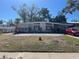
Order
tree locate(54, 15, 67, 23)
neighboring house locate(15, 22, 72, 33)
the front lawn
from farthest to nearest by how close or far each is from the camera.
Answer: tree locate(54, 15, 67, 23) → neighboring house locate(15, 22, 72, 33) → the front lawn

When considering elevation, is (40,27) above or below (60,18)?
below

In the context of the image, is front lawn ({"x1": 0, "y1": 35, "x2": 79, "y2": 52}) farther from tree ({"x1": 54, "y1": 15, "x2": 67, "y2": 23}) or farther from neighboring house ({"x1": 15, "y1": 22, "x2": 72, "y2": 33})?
tree ({"x1": 54, "y1": 15, "x2": 67, "y2": 23})

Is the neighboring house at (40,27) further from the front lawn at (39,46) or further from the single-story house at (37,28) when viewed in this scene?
the front lawn at (39,46)

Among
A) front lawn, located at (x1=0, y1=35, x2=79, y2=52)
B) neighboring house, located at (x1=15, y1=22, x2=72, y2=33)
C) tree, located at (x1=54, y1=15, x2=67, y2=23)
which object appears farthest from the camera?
tree, located at (x1=54, y1=15, x2=67, y2=23)

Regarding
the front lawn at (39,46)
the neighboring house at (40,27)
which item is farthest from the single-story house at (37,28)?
the front lawn at (39,46)

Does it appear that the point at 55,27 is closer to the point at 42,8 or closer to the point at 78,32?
the point at 78,32

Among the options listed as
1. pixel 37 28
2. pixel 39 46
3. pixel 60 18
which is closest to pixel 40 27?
pixel 37 28

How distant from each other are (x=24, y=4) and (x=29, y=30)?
2498 centimetres

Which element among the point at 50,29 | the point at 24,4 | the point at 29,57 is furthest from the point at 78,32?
the point at 24,4

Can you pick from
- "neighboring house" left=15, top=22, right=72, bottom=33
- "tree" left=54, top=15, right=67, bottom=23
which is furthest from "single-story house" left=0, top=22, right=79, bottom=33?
"tree" left=54, top=15, right=67, bottom=23

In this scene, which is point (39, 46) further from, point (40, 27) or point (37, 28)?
point (40, 27)

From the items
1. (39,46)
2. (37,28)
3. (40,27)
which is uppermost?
(39,46)

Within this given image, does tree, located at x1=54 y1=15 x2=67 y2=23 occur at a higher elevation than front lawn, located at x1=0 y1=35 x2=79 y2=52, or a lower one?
higher

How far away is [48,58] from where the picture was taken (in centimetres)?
921
